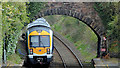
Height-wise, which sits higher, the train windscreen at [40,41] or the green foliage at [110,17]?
the green foliage at [110,17]

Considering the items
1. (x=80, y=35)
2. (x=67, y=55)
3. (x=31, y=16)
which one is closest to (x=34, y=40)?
(x=31, y=16)

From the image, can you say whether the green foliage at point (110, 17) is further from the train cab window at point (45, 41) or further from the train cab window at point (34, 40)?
the train cab window at point (34, 40)

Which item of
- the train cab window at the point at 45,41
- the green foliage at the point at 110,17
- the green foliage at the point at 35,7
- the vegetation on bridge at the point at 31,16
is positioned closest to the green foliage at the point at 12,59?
the vegetation on bridge at the point at 31,16

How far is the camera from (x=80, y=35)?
856 inches

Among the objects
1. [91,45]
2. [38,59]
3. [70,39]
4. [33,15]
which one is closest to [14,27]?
[38,59]

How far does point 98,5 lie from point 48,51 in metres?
5.04

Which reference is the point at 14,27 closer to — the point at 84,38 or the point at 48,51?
the point at 48,51

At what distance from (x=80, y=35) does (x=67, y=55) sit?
532cm

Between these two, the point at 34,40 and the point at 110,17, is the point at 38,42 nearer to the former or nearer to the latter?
the point at 34,40

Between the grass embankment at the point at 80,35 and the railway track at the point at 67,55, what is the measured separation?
1.02 metres

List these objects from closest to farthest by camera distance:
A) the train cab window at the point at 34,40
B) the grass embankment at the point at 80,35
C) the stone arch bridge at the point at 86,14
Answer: the train cab window at the point at 34,40 < the stone arch bridge at the point at 86,14 < the grass embankment at the point at 80,35

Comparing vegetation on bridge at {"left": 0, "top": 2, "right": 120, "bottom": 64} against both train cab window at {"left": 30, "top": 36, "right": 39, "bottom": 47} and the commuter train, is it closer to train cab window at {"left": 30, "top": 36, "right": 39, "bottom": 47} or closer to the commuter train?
the commuter train

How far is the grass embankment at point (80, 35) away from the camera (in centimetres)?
1833

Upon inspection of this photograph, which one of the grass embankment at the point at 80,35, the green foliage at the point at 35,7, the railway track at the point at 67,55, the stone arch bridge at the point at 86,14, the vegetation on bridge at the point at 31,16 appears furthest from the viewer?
the grass embankment at the point at 80,35
